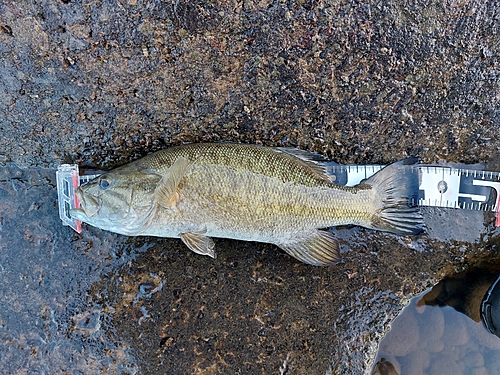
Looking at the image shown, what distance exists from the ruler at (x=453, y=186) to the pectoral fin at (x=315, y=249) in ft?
1.45

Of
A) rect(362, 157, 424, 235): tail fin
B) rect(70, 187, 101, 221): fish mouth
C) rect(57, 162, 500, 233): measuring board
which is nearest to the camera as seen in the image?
rect(70, 187, 101, 221): fish mouth

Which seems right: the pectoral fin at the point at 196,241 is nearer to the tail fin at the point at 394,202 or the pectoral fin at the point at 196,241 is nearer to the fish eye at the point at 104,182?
the fish eye at the point at 104,182

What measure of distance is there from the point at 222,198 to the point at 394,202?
3.80 ft

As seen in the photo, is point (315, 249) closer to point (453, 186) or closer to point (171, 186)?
point (171, 186)

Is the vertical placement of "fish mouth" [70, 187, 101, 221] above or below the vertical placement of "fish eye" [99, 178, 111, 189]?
below

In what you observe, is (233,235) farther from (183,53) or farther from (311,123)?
(183,53)

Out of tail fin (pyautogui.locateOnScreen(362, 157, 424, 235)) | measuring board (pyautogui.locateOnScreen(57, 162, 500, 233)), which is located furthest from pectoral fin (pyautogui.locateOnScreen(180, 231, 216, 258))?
tail fin (pyautogui.locateOnScreen(362, 157, 424, 235))

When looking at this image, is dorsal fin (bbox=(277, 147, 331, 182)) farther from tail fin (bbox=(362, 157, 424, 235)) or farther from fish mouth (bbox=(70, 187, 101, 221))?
fish mouth (bbox=(70, 187, 101, 221))

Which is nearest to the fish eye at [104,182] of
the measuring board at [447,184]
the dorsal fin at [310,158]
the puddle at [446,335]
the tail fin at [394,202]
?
the dorsal fin at [310,158]

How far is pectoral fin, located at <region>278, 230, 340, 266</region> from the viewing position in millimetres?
2465

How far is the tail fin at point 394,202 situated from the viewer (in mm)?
2449

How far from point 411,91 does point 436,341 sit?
2088 millimetres

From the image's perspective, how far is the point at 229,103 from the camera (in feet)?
8.00

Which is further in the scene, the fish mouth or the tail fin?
the tail fin
